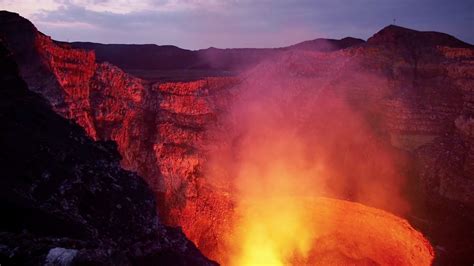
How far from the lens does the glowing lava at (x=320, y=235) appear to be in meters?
10.3

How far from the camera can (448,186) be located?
10484 millimetres

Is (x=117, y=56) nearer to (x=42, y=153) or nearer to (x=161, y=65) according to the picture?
(x=161, y=65)

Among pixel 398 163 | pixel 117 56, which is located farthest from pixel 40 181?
pixel 117 56

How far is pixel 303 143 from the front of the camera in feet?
39.2

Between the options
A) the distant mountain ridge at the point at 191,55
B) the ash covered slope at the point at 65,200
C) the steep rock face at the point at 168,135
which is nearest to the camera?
the ash covered slope at the point at 65,200

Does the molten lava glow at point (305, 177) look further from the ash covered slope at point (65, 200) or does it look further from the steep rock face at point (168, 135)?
the ash covered slope at point (65, 200)

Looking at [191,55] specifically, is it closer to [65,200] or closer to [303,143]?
[303,143]

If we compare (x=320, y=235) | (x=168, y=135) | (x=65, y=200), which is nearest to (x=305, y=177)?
(x=320, y=235)

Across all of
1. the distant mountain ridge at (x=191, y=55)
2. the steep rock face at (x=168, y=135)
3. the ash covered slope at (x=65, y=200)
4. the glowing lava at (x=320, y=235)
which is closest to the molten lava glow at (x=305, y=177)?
the glowing lava at (x=320, y=235)

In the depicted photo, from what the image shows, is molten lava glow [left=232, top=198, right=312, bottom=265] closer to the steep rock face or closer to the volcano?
the volcano

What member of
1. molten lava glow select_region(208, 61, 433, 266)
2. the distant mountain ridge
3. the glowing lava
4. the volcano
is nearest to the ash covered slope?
the volcano

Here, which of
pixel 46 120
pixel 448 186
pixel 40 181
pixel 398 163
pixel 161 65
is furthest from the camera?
pixel 161 65

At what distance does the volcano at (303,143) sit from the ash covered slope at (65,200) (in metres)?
3.04

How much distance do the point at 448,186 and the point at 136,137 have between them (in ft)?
26.5
